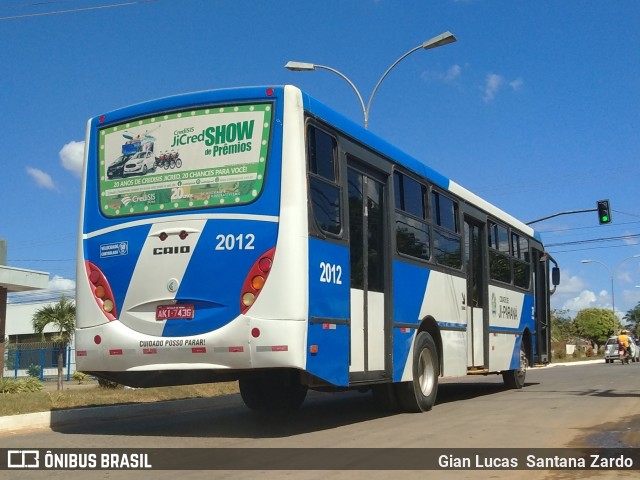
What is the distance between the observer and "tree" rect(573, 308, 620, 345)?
280 feet

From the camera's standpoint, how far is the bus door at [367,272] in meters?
8.96

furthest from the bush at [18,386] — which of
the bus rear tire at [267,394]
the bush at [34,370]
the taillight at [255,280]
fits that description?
the bush at [34,370]

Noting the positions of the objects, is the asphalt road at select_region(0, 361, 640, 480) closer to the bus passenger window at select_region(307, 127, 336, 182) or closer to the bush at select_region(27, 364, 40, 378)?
the bus passenger window at select_region(307, 127, 336, 182)

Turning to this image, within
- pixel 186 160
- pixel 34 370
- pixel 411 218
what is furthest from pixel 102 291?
pixel 34 370

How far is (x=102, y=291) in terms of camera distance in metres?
8.53

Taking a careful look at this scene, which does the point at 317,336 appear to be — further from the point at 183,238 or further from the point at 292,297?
the point at 183,238

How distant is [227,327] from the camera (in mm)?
7781

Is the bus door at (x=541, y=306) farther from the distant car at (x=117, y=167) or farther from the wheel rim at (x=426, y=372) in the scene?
the distant car at (x=117, y=167)

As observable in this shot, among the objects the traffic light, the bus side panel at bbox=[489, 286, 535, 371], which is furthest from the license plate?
the traffic light

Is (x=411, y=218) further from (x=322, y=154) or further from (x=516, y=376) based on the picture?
(x=516, y=376)

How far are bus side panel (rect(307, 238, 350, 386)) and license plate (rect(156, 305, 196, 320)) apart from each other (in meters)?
1.29

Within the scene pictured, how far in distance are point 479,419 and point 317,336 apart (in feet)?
11.0

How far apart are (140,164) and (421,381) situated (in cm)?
508

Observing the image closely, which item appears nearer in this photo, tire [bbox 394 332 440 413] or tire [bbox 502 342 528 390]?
tire [bbox 394 332 440 413]
